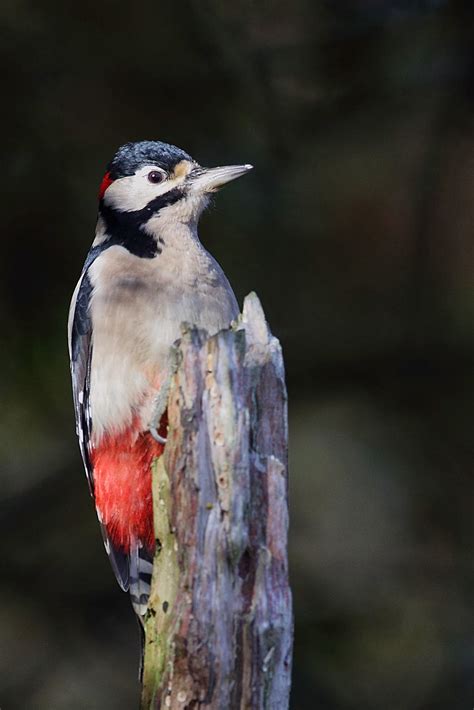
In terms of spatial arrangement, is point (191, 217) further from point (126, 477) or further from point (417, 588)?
point (417, 588)

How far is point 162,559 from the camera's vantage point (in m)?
2.57

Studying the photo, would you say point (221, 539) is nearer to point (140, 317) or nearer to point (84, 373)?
point (140, 317)

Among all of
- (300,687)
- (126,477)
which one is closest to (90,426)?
(126,477)

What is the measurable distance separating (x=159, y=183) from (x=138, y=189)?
0.07 m

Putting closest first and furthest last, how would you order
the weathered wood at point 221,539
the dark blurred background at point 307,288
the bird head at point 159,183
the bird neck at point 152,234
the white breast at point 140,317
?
the weathered wood at point 221,539, the white breast at point 140,317, the bird neck at point 152,234, the bird head at point 159,183, the dark blurred background at point 307,288

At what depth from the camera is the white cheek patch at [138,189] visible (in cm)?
372

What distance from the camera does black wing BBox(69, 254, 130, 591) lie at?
356 cm

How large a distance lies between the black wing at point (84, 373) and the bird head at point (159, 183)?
0.25 metres

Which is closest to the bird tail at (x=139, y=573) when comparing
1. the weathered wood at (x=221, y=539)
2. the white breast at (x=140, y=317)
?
the white breast at (x=140, y=317)

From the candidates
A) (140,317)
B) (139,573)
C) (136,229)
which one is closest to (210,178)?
(136,229)

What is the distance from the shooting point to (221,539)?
2486 millimetres

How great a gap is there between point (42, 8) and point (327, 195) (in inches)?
65.7

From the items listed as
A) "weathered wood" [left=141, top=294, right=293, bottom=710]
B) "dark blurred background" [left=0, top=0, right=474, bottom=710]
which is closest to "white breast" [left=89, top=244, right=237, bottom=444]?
"weathered wood" [left=141, top=294, right=293, bottom=710]

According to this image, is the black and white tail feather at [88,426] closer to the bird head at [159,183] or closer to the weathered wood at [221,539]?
the bird head at [159,183]
